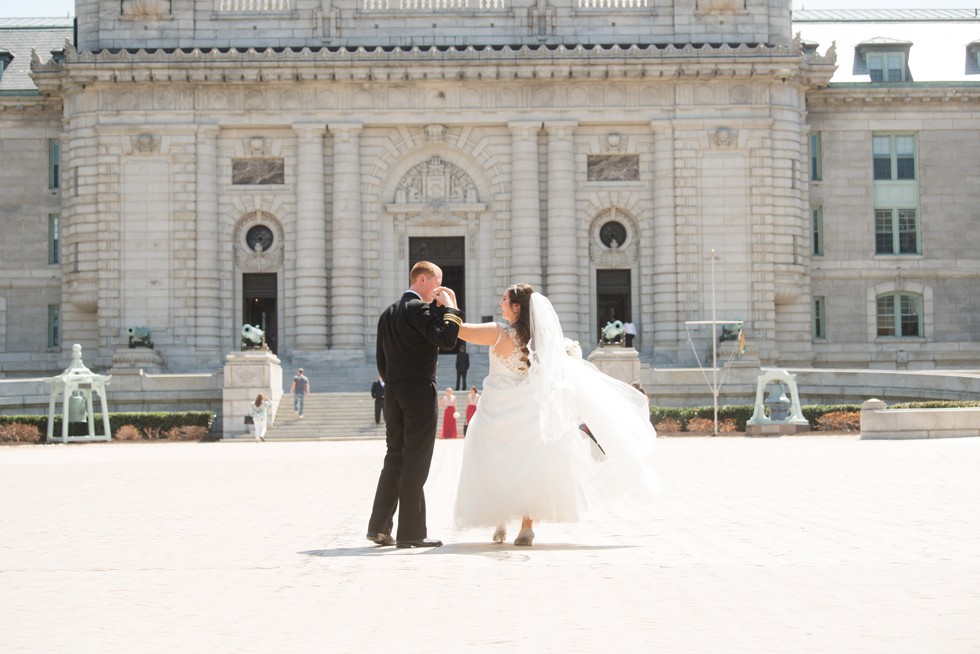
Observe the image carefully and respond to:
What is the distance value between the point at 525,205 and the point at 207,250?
12000 mm

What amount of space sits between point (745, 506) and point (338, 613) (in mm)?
8777

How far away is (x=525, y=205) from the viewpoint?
58.8m

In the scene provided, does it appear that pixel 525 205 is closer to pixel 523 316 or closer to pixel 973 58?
pixel 973 58

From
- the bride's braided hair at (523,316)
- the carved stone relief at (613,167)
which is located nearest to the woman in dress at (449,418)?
the carved stone relief at (613,167)

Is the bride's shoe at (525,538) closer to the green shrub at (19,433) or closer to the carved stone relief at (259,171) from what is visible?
the green shrub at (19,433)

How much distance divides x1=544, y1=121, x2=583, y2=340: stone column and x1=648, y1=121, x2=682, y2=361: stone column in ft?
9.42

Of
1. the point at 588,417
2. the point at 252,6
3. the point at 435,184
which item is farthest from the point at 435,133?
the point at 588,417

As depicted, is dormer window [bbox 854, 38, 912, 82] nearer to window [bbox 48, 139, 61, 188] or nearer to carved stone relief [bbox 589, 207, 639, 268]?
carved stone relief [bbox 589, 207, 639, 268]

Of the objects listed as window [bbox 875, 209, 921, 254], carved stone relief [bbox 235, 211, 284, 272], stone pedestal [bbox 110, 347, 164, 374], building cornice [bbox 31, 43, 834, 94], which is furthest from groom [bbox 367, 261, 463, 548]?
window [bbox 875, 209, 921, 254]

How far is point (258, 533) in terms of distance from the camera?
16.6 meters

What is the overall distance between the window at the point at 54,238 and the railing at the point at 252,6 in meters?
11.5

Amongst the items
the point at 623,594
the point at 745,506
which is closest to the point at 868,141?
the point at 745,506

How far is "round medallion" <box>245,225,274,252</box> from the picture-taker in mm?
59906

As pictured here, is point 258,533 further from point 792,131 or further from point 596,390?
point 792,131
